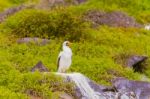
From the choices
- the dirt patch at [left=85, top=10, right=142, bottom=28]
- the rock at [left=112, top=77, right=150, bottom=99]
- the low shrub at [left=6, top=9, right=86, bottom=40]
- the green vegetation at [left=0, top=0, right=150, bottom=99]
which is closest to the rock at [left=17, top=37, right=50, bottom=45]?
the green vegetation at [left=0, top=0, right=150, bottom=99]

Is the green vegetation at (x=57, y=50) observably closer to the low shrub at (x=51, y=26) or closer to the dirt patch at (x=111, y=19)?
the low shrub at (x=51, y=26)

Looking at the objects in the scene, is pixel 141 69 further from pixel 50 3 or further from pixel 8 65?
pixel 50 3

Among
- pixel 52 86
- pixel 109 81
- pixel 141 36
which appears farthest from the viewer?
pixel 141 36

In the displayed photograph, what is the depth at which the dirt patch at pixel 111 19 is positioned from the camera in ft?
92.6

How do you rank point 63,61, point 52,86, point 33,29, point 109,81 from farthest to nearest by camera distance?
point 33,29
point 109,81
point 63,61
point 52,86

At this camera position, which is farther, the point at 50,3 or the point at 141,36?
the point at 50,3

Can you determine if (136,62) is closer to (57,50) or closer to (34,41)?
(57,50)

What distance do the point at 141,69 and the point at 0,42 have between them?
17.2 feet

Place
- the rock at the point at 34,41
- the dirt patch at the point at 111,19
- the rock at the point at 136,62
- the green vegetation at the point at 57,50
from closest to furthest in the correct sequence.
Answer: the green vegetation at the point at 57,50
the rock at the point at 136,62
the rock at the point at 34,41
the dirt patch at the point at 111,19

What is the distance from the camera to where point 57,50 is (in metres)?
21.5

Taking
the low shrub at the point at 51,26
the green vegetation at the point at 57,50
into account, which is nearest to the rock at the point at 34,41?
the green vegetation at the point at 57,50

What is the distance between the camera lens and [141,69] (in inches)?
850

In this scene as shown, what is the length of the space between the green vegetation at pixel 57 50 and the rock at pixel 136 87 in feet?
4.03

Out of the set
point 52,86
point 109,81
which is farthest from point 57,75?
point 109,81
